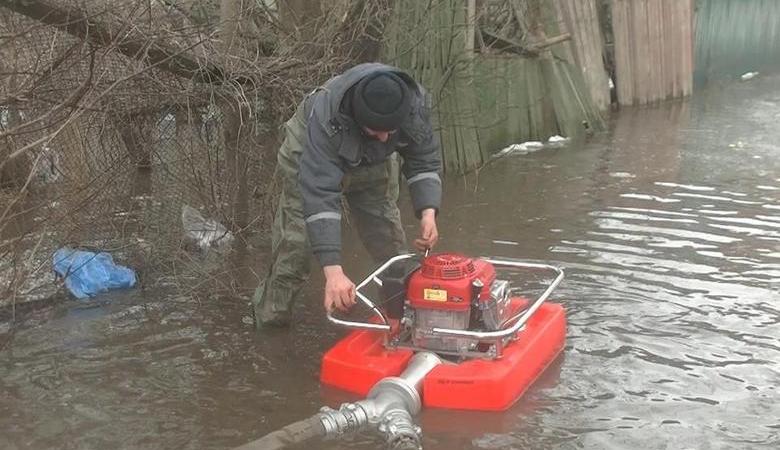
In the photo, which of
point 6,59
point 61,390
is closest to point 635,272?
point 61,390

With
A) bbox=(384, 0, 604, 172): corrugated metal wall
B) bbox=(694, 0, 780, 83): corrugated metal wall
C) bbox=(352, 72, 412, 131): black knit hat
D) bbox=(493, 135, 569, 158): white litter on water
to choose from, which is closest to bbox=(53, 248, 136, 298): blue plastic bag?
bbox=(352, 72, 412, 131): black knit hat

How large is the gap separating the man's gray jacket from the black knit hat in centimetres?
9

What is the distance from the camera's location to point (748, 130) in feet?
34.9

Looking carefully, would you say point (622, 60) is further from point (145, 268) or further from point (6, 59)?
point (6, 59)

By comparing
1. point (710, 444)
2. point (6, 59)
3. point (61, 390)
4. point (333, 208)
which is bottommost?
point (710, 444)

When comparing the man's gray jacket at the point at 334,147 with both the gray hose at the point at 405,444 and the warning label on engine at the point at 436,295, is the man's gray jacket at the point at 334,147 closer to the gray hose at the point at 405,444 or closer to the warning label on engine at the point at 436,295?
the warning label on engine at the point at 436,295

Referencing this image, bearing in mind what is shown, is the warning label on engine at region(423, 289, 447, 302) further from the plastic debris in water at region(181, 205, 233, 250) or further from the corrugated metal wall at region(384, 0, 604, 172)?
the corrugated metal wall at region(384, 0, 604, 172)

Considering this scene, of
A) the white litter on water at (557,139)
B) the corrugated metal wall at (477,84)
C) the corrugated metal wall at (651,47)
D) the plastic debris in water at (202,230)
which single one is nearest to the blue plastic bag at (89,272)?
the plastic debris in water at (202,230)

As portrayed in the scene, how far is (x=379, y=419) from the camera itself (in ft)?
12.1

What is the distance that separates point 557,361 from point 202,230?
260 cm

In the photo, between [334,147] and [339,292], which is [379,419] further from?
[334,147]

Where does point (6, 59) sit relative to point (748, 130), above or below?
above

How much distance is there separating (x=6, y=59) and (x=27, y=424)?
75.0 inches

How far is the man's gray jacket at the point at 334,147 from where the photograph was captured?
13.6ft
